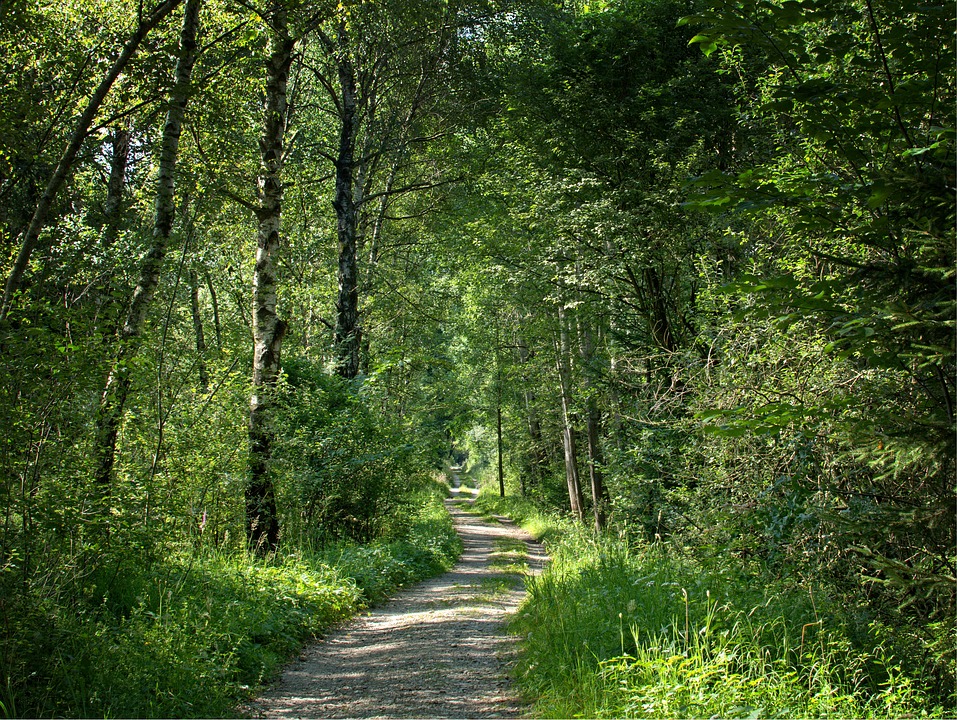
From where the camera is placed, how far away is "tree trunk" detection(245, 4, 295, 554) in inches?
363

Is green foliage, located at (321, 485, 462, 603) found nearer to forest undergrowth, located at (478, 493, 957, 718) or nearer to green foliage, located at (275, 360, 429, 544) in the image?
green foliage, located at (275, 360, 429, 544)

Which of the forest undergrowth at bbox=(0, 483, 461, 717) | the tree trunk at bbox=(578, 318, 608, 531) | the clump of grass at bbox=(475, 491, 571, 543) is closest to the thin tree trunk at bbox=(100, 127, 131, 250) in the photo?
the forest undergrowth at bbox=(0, 483, 461, 717)

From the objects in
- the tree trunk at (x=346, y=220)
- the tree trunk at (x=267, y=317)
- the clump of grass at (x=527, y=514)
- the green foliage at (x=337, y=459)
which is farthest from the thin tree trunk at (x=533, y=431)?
the tree trunk at (x=267, y=317)

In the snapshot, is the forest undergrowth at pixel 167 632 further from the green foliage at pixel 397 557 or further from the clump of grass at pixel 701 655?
the clump of grass at pixel 701 655

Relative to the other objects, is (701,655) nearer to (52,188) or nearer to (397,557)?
(52,188)

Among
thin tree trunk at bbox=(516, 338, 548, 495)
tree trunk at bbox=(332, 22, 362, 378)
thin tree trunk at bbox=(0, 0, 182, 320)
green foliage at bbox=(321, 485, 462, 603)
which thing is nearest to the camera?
thin tree trunk at bbox=(0, 0, 182, 320)

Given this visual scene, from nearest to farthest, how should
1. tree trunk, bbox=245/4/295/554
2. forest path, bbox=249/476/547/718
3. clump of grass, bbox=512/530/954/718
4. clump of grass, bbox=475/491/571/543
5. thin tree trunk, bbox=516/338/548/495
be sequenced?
clump of grass, bbox=512/530/954/718
forest path, bbox=249/476/547/718
tree trunk, bbox=245/4/295/554
clump of grass, bbox=475/491/571/543
thin tree trunk, bbox=516/338/548/495

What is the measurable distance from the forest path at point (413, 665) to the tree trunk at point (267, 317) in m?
2.15

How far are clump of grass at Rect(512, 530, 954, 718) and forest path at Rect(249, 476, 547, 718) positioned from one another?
442mm

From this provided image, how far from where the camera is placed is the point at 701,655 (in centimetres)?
425

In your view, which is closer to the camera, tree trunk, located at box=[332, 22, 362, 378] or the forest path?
the forest path

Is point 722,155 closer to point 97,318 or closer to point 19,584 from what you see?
point 97,318

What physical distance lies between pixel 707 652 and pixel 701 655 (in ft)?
0.33

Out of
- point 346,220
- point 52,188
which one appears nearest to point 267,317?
point 52,188
